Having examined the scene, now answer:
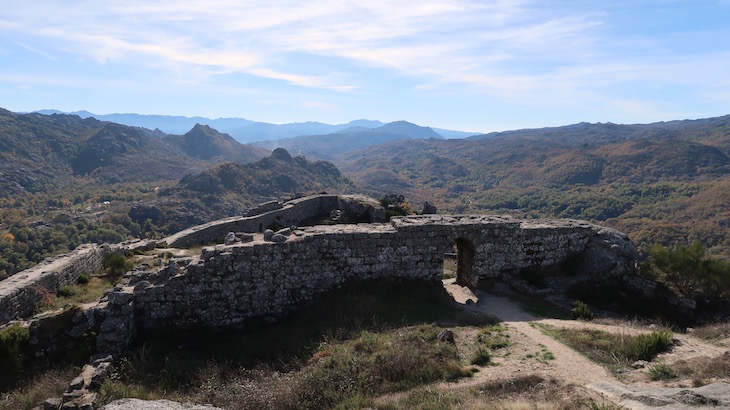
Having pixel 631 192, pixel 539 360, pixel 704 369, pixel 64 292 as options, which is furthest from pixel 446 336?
pixel 631 192

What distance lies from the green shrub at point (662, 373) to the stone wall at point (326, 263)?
8.40 m

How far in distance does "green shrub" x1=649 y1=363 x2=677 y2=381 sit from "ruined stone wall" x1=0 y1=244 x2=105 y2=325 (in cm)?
1711

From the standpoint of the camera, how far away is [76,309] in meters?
12.8

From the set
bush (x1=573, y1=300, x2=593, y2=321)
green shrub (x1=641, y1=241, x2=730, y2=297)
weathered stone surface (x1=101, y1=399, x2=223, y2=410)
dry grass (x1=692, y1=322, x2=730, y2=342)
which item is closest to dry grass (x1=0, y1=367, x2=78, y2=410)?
weathered stone surface (x1=101, y1=399, x2=223, y2=410)

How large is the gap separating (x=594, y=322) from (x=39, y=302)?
1877cm

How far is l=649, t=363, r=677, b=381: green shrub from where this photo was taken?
9336 mm

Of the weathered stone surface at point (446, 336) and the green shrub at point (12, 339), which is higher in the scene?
the green shrub at point (12, 339)

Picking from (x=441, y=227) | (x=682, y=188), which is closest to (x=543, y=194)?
(x=682, y=188)

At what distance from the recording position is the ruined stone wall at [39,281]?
13.0 metres

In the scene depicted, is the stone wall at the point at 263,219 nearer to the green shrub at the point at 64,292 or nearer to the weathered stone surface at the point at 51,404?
the green shrub at the point at 64,292

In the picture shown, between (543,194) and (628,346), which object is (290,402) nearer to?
(628,346)

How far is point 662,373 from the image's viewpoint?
31.1 ft

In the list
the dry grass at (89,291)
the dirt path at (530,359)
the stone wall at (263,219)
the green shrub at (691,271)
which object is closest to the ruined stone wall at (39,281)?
the dry grass at (89,291)

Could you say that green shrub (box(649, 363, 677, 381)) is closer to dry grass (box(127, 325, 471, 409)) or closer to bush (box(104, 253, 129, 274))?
dry grass (box(127, 325, 471, 409))
